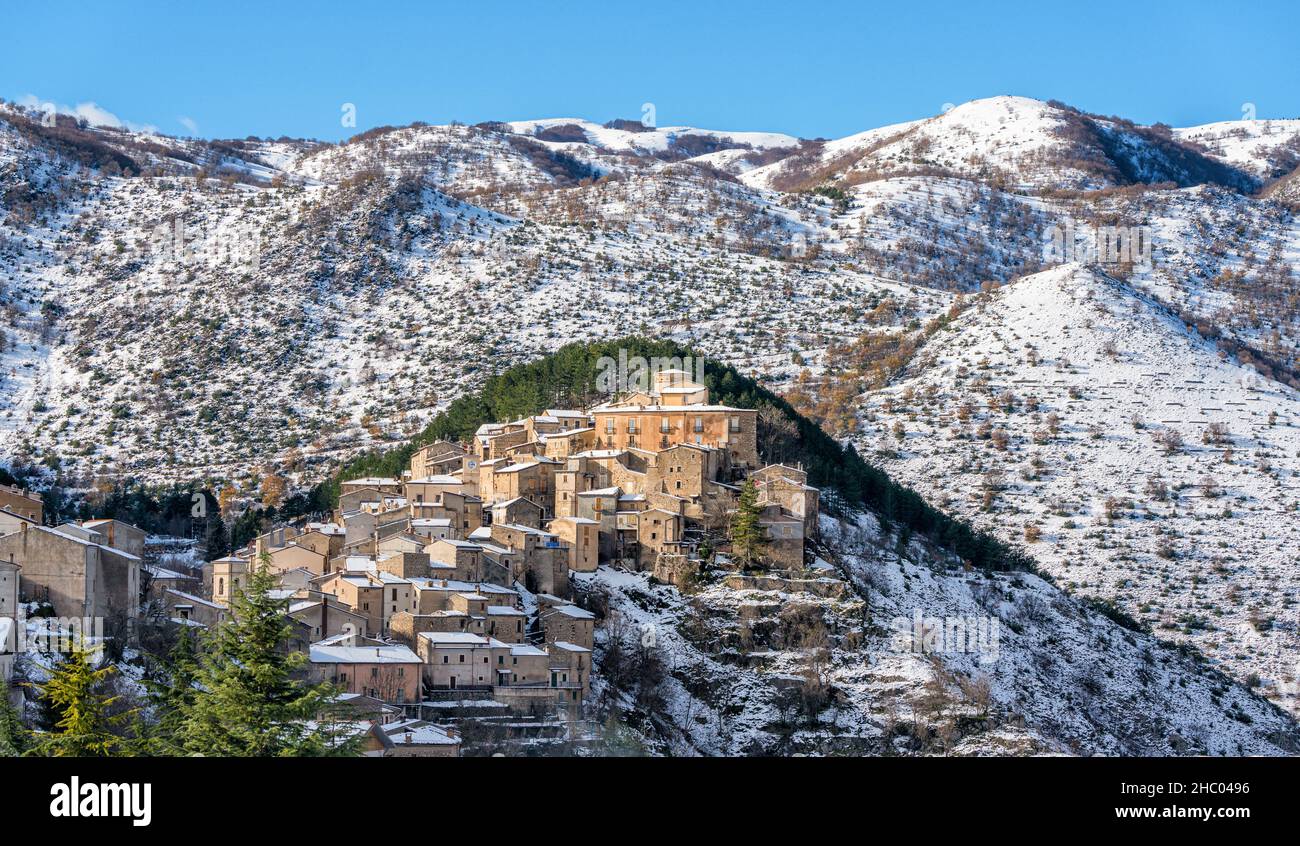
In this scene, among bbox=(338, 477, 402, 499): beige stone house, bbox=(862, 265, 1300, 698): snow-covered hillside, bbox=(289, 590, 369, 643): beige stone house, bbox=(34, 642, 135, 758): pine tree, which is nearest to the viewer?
bbox=(34, 642, 135, 758): pine tree

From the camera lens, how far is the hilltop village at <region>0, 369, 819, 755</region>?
49.0 metres

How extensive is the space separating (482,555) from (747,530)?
1015 centimetres

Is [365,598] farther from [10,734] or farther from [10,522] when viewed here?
[10,734]

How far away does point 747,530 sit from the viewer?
64500 millimetres

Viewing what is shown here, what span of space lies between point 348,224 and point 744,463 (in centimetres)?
9519

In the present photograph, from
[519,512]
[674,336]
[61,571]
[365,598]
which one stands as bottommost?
[365,598]

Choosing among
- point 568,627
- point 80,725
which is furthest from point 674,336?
point 80,725

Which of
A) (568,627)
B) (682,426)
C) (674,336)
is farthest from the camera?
(674,336)

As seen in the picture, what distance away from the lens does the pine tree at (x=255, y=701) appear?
20.2 m

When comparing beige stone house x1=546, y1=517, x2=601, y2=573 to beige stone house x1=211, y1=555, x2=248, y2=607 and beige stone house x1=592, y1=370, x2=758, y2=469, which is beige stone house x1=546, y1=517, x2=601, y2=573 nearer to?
beige stone house x1=592, y1=370, x2=758, y2=469

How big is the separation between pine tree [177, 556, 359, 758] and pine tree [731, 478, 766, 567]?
138 ft

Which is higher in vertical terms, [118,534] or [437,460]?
[437,460]

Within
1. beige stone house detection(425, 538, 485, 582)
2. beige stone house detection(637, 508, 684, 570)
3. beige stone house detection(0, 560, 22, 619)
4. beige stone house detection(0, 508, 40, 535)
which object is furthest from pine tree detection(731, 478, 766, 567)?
beige stone house detection(0, 560, 22, 619)
